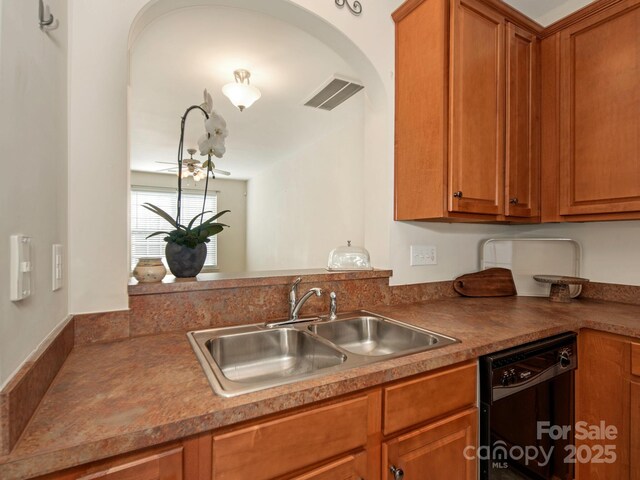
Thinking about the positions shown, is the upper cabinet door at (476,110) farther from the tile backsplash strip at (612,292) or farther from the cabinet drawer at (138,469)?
the cabinet drawer at (138,469)

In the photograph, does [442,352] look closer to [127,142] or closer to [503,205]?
[503,205]

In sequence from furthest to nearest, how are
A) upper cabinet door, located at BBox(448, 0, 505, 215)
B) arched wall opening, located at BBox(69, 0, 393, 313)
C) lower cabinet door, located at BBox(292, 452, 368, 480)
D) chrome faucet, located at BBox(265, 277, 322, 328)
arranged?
upper cabinet door, located at BBox(448, 0, 505, 215) < chrome faucet, located at BBox(265, 277, 322, 328) < arched wall opening, located at BBox(69, 0, 393, 313) < lower cabinet door, located at BBox(292, 452, 368, 480)

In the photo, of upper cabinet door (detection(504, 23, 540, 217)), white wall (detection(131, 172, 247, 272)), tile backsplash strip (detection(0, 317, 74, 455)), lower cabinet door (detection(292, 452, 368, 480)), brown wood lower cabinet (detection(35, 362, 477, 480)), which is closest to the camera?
tile backsplash strip (detection(0, 317, 74, 455))

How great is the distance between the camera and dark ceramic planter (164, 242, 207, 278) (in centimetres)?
127

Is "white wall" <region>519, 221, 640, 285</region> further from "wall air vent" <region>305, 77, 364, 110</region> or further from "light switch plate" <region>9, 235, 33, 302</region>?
"light switch plate" <region>9, 235, 33, 302</region>

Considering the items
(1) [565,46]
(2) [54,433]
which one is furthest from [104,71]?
(1) [565,46]

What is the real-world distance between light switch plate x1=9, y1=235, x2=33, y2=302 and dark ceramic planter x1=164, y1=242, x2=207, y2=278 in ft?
2.07

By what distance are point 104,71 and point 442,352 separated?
4.84 feet

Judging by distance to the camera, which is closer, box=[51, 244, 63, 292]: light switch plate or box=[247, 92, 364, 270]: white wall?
box=[51, 244, 63, 292]: light switch plate

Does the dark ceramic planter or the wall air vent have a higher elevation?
the wall air vent

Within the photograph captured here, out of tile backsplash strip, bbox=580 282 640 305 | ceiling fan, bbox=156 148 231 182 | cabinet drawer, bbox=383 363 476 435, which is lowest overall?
cabinet drawer, bbox=383 363 476 435

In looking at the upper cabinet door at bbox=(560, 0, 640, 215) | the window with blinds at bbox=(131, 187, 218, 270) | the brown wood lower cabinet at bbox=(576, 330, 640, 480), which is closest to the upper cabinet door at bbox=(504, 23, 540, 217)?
the upper cabinet door at bbox=(560, 0, 640, 215)

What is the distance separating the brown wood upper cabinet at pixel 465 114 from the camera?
56.4 inches

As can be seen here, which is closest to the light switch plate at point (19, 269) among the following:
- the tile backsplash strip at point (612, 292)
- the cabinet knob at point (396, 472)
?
the cabinet knob at point (396, 472)
